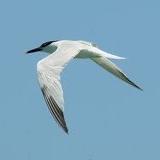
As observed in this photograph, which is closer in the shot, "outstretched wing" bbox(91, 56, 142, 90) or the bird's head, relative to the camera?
"outstretched wing" bbox(91, 56, 142, 90)

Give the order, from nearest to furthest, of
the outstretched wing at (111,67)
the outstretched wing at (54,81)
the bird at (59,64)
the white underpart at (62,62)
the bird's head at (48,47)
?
the outstretched wing at (54,81) < the bird at (59,64) < the white underpart at (62,62) < the outstretched wing at (111,67) < the bird's head at (48,47)

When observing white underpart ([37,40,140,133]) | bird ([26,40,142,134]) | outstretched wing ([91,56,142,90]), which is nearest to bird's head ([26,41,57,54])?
bird ([26,40,142,134])

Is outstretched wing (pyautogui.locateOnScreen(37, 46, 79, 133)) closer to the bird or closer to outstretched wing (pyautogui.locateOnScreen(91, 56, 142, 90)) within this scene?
the bird

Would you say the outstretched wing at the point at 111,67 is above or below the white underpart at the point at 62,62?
below

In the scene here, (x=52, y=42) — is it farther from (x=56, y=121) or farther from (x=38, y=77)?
(x=56, y=121)

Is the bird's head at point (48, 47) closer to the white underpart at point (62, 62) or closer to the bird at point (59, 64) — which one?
the bird at point (59, 64)

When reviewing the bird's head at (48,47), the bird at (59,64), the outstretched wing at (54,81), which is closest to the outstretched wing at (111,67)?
the bird at (59,64)

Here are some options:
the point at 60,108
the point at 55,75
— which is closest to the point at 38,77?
the point at 55,75

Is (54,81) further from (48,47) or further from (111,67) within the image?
(48,47)
